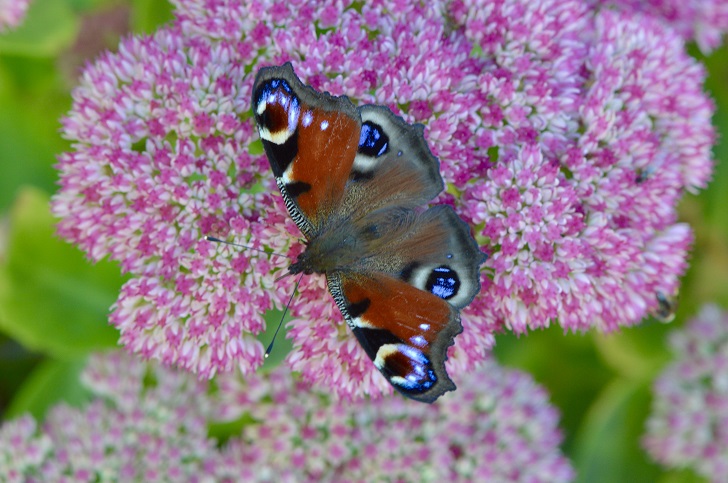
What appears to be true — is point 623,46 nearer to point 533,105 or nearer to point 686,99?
point 686,99

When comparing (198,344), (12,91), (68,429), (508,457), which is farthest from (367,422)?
(12,91)

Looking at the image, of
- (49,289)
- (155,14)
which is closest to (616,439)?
(49,289)

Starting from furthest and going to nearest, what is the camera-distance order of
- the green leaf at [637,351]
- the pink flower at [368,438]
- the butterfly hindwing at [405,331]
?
the green leaf at [637,351] → the pink flower at [368,438] → the butterfly hindwing at [405,331]

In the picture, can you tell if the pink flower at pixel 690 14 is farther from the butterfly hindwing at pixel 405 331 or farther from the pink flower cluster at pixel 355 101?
the butterfly hindwing at pixel 405 331

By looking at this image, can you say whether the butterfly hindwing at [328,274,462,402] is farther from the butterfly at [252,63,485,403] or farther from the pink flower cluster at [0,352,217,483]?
the pink flower cluster at [0,352,217,483]

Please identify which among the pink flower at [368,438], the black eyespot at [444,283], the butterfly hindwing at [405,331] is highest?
the black eyespot at [444,283]

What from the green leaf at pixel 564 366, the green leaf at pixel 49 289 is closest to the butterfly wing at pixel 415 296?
the green leaf at pixel 49 289

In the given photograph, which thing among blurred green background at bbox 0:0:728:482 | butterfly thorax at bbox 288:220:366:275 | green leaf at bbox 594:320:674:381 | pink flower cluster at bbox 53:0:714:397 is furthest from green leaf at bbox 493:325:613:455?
butterfly thorax at bbox 288:220:366:275
